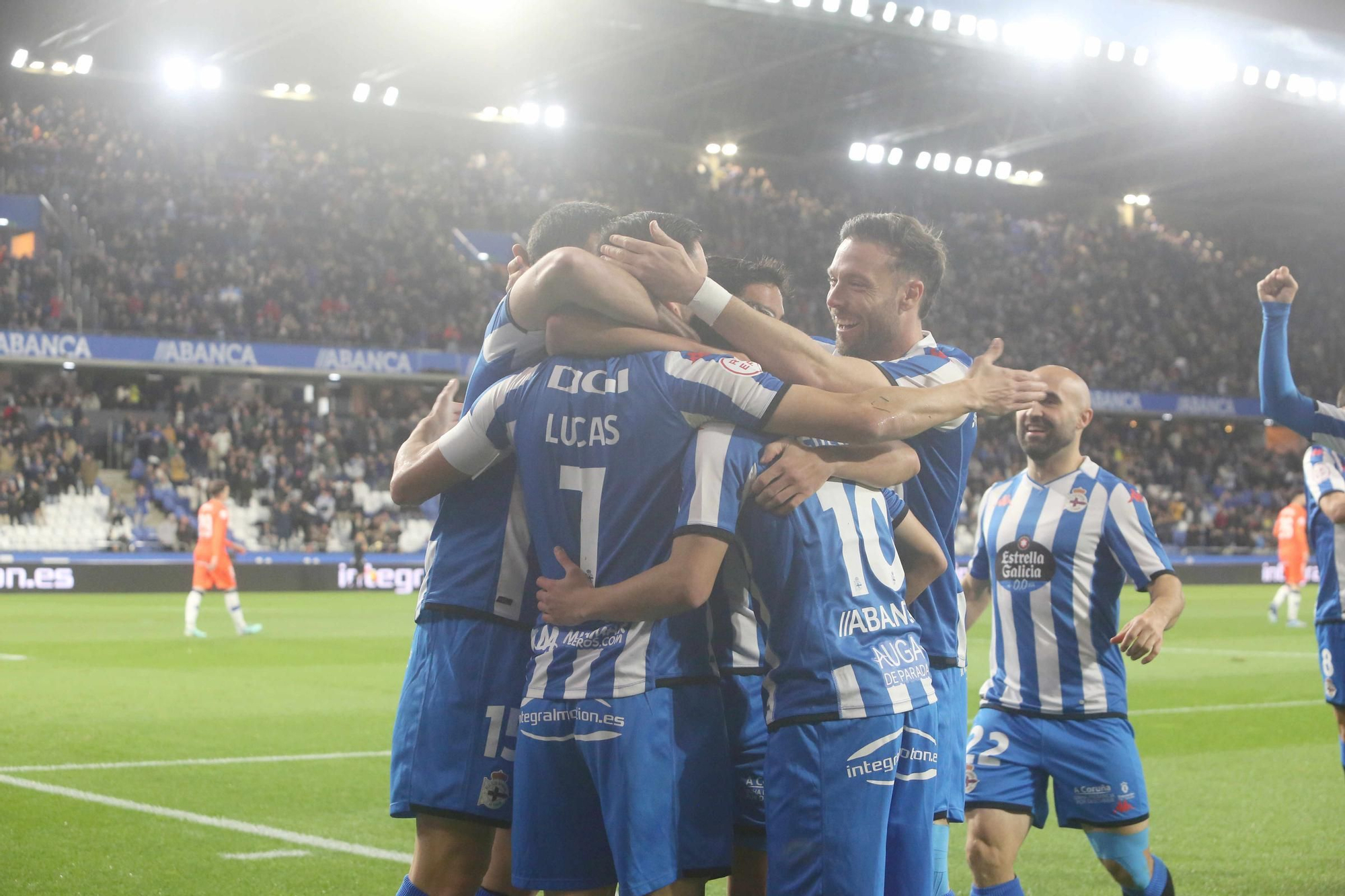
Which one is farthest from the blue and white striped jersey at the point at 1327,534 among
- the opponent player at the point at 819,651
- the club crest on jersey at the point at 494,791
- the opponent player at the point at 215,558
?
the opponent player at the point at 215,558

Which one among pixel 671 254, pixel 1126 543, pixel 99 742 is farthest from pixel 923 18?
pixel 671 254

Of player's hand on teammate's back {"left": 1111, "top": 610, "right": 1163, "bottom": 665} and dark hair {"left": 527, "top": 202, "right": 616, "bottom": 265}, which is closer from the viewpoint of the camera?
dark hair {"left": 527, "top": 202, "right": 616, "bottom": 265}

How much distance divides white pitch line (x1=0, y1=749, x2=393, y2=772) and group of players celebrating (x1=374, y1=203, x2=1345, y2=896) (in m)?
5.53

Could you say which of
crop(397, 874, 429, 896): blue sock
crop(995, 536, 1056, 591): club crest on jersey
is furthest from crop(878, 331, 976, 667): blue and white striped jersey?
crop(397, 874, 429, 896): blue sock

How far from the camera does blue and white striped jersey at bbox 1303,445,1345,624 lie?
6.48m

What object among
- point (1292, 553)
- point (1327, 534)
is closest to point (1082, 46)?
point (1292, 553)

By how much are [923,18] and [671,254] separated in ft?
88.7

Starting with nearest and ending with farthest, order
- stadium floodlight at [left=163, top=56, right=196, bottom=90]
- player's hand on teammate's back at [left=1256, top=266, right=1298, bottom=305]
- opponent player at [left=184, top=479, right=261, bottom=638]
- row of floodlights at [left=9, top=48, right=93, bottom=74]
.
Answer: player's hand on teammate's back at [left=1256, top=266, right=1298, bottom=305] < opponent player at [left=184, top=479, right=261, bottom=638] < row of floodlights at [left=9, top=48, right=93, bottom=74] < stadium floodlight at [left=163, top=56, right=196, bottom=90]

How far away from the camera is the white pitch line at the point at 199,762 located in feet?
27.6

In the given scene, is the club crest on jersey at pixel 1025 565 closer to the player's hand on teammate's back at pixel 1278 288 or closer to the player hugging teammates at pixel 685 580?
the player's hand on teammate's back at pixel 1278 288

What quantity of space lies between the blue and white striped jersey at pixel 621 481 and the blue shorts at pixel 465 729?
1.21 ft

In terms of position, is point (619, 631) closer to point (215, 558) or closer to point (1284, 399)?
point (1284, 399)

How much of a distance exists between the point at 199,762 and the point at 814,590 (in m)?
6.76

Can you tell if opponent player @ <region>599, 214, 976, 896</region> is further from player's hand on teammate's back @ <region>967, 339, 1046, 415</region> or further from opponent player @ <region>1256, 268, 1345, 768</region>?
opponent player @ <region>1256, 268, 1345, 768</region>
